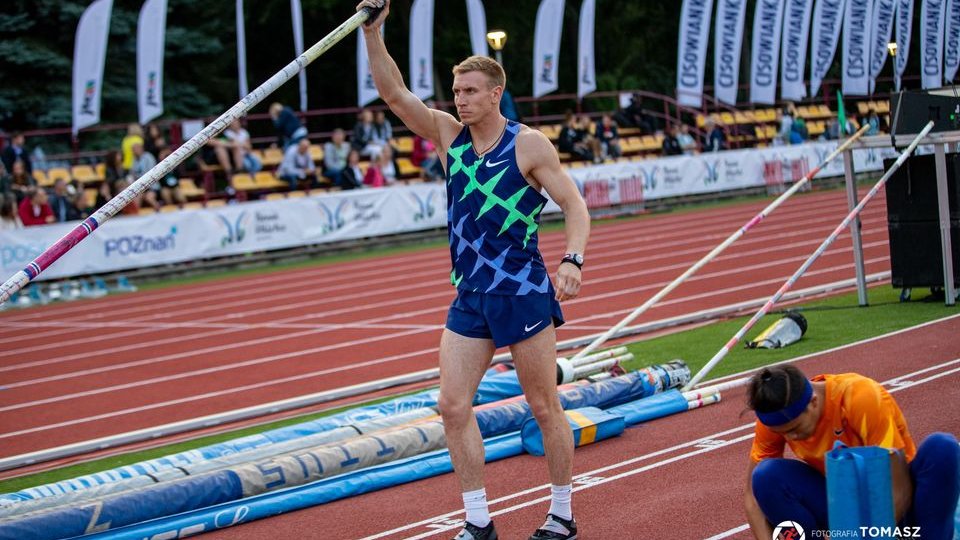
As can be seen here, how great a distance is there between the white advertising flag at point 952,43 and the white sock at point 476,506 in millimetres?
14958

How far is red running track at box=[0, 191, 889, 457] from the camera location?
10336 millimetres

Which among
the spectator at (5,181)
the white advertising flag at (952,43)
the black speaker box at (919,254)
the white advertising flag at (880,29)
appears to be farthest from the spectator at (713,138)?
the black speaker box at (919,254)

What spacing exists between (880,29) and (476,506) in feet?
76.7

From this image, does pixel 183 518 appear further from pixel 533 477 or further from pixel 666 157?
pixel 666 157

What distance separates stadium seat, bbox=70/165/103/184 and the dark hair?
21668mm

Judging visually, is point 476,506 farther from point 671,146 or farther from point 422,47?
point 671,146

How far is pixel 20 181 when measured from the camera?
20609 mm

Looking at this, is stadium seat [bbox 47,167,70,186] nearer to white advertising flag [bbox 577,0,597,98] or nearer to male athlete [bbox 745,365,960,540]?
white advertising flag [bbox 577,0,597,98]

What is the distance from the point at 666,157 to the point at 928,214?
1777cm

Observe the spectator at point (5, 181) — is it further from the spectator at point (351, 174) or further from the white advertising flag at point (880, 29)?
the white advertising flag at point (880, 29)

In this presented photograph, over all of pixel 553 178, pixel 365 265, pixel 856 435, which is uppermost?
pixel 553 178

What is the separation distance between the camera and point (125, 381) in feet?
37.8

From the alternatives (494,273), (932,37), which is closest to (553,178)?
(494,273)

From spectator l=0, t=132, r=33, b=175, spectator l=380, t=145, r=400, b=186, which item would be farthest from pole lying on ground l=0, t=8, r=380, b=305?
spectator l=380, t=145, r=400, b=186
